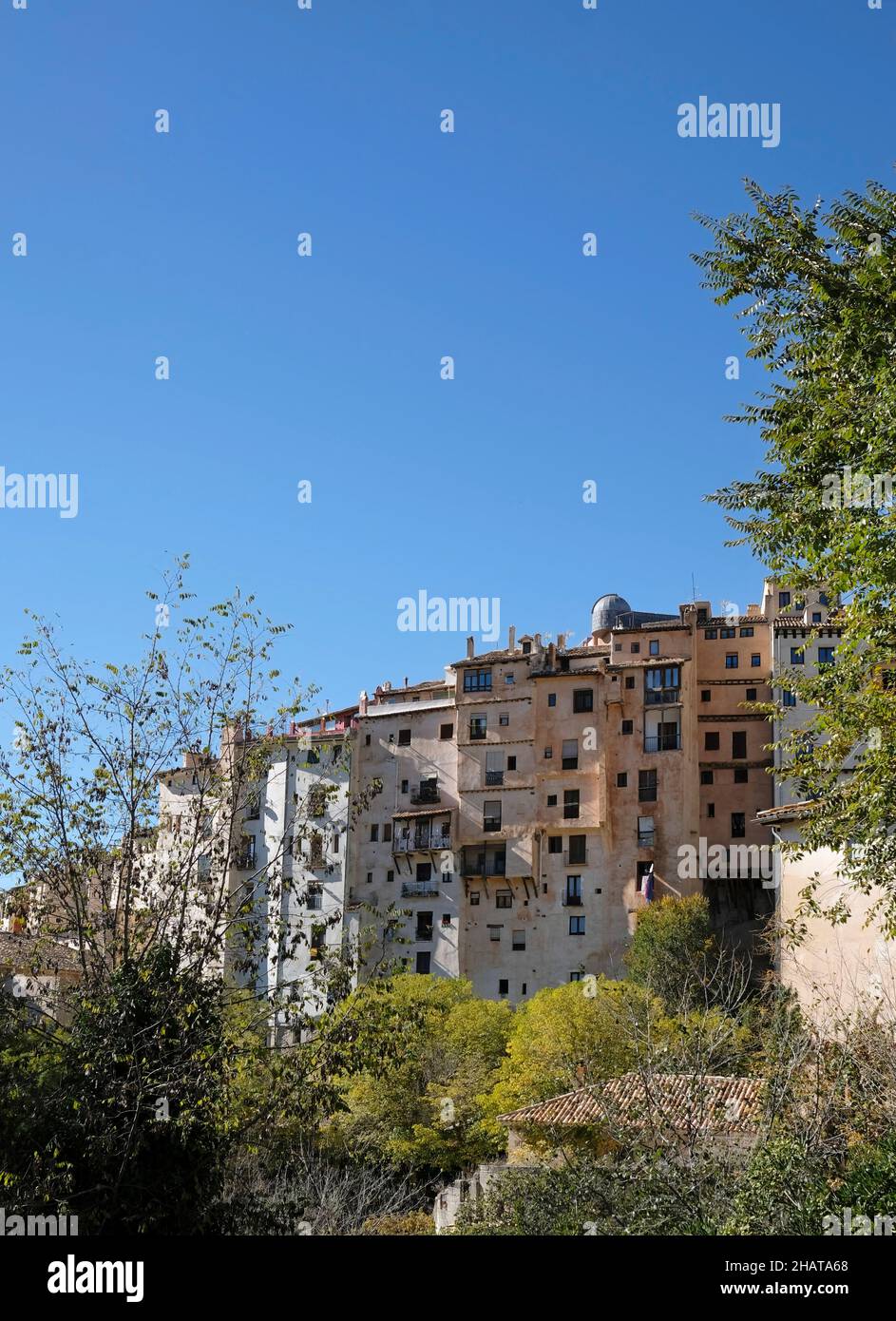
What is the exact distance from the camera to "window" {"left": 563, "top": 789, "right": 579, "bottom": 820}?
226ft

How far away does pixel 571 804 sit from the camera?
69.0 m

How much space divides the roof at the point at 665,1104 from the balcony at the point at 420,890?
35232mm

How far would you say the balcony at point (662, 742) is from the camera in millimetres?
67188

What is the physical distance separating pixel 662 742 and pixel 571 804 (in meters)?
5.61

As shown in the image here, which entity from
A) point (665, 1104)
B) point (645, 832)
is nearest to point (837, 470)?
point (665, 1104)

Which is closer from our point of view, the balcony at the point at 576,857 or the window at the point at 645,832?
the window at the point at 645,832

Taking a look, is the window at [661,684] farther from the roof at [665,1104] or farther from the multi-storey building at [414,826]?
the roof at [665,1104]

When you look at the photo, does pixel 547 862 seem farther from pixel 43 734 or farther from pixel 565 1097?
pixel 43 734

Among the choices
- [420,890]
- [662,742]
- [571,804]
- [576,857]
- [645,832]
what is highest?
[662,742]

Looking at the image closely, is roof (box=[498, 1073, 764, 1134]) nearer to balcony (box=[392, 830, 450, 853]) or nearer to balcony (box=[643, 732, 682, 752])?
balcony (box=[643, 732, 682, 752])

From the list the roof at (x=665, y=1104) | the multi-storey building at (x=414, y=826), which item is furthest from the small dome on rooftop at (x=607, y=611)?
the roof at (x=665, y=1104)

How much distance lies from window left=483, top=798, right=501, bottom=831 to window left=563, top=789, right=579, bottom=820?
3.66 meters

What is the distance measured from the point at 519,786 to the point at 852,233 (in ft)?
177

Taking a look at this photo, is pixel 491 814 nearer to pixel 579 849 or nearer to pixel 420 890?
pixel 579 849
